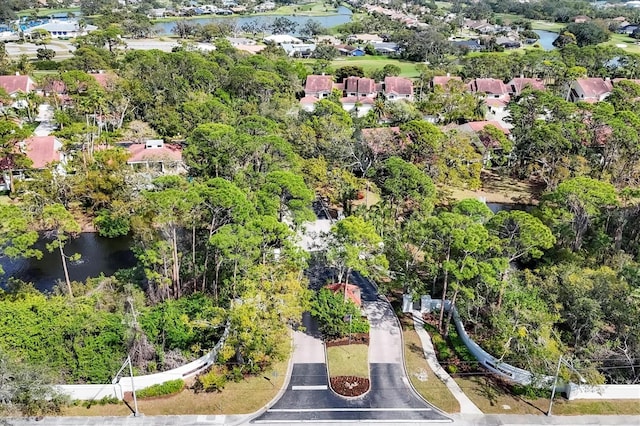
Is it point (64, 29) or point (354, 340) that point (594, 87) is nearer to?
point (354, 340)

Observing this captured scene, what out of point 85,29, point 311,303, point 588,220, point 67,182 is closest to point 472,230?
point 311,303

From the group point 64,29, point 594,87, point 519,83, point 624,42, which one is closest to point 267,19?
point 64,29

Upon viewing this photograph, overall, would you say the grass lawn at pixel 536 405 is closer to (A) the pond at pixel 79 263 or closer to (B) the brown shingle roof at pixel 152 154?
(A) the pond at pixel 79 263

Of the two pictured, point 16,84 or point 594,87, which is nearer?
point 16,84

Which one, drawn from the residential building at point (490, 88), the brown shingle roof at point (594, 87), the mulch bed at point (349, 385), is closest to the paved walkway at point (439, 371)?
the mulch bed at point (349, 385)

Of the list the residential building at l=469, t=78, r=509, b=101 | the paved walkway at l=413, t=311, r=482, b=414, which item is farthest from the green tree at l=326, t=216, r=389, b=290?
the residential building at l=469, t=78, r=509, b=101
